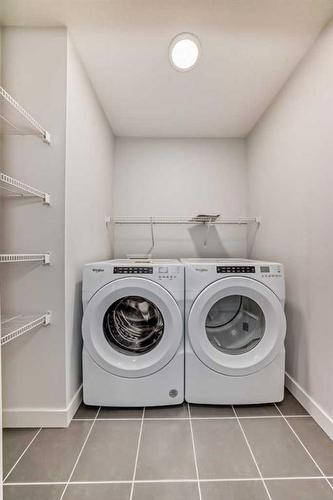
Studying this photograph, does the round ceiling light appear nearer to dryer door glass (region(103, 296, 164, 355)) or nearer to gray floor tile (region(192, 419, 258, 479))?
dryer door glass (region(103, 296, 164, 355))

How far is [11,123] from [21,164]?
0.21 m

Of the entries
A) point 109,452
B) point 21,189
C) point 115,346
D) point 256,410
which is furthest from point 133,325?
point 21,189

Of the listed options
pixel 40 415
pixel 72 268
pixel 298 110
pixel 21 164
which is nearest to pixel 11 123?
pixel 21 164

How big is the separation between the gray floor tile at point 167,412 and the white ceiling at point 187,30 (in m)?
2.10

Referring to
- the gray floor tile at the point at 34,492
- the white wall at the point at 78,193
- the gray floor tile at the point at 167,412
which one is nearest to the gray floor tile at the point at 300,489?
the gray floor tile at the point at 167,412

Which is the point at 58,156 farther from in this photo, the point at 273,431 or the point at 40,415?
the point at 273,431

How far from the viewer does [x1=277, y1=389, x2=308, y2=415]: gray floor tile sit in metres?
1.51

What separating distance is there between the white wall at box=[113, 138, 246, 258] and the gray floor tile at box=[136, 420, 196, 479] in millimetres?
1497

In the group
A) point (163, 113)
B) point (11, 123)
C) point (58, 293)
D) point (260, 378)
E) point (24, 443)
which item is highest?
point (163, 113)

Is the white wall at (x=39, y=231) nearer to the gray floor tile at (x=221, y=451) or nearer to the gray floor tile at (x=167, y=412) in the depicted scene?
the gray floor tile at (x=167, y=412)

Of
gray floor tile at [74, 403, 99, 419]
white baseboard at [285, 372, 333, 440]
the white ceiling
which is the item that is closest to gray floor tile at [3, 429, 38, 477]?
gray floor tile at [74, 403, 99, 419]

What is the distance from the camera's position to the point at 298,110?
1.64 m

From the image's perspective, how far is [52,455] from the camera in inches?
47.1

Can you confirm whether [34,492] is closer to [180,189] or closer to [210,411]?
[210,411]
